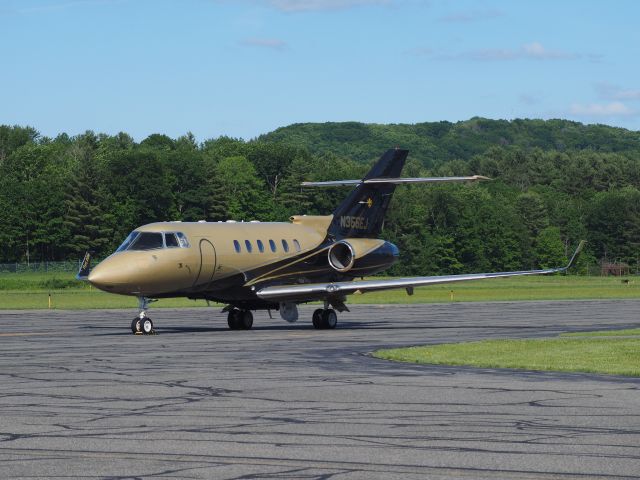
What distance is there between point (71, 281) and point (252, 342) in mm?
57581

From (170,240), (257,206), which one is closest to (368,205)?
(170,240)

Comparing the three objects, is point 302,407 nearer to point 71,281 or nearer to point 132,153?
point 71,281

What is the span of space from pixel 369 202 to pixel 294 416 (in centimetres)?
2689

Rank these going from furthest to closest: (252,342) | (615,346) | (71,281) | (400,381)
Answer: (71,281), (252,342), (615,346), (400,381)

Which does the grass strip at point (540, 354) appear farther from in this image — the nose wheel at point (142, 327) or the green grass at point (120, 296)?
the green grass at point (120, 296)

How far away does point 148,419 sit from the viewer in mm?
15188

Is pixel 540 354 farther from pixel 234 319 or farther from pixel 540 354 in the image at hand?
pixel 234 319

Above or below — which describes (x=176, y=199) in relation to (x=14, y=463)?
above

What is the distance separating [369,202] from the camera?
42031 mm

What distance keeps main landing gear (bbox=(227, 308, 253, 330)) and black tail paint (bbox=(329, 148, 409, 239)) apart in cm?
449

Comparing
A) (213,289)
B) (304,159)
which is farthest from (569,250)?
(213,289)

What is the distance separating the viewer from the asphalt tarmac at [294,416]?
1178cm

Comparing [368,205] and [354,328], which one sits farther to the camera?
[368,205]

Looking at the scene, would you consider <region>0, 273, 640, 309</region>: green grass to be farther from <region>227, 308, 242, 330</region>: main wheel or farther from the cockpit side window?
the cockpit side window
